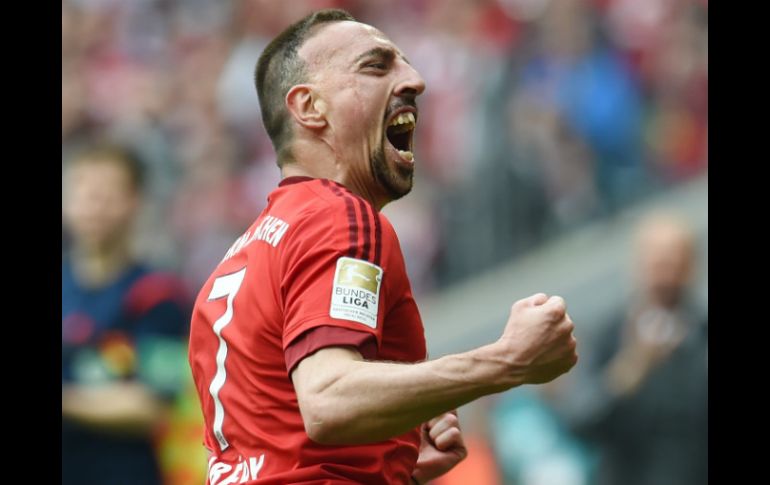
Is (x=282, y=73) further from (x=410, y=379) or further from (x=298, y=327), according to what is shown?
(x=410, y=379)

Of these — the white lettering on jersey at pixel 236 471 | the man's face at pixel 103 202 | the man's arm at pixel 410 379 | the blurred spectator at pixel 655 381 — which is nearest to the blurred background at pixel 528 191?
the blurred spectator at pixel 655 381

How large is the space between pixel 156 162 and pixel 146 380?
4211 millimetres

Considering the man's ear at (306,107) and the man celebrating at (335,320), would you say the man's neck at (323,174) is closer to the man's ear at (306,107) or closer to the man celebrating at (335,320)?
the man celebrating at (335,320)

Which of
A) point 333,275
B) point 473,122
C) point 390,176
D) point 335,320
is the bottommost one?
point 335,320

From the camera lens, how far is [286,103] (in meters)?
4.34

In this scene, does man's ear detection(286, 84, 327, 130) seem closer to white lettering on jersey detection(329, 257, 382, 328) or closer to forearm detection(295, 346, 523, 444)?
white lettering on jersey detection(329, 257, 382, 328)

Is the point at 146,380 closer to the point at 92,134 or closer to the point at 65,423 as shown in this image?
the point at 65,423

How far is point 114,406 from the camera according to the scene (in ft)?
20.8

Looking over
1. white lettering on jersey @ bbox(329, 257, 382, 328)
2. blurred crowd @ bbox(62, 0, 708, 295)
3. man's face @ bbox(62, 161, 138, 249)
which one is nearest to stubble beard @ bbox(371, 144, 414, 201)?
white lettering on jersey @ bbox(329, 257, 382, 328)

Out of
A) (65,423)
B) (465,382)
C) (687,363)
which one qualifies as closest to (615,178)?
(687,363)

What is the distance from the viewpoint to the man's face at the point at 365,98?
14.0 feet

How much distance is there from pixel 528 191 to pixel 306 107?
5.45 metres

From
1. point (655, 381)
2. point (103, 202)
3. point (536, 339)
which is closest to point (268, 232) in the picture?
point (536, 339)

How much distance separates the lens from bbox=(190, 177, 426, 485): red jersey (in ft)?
11.5
